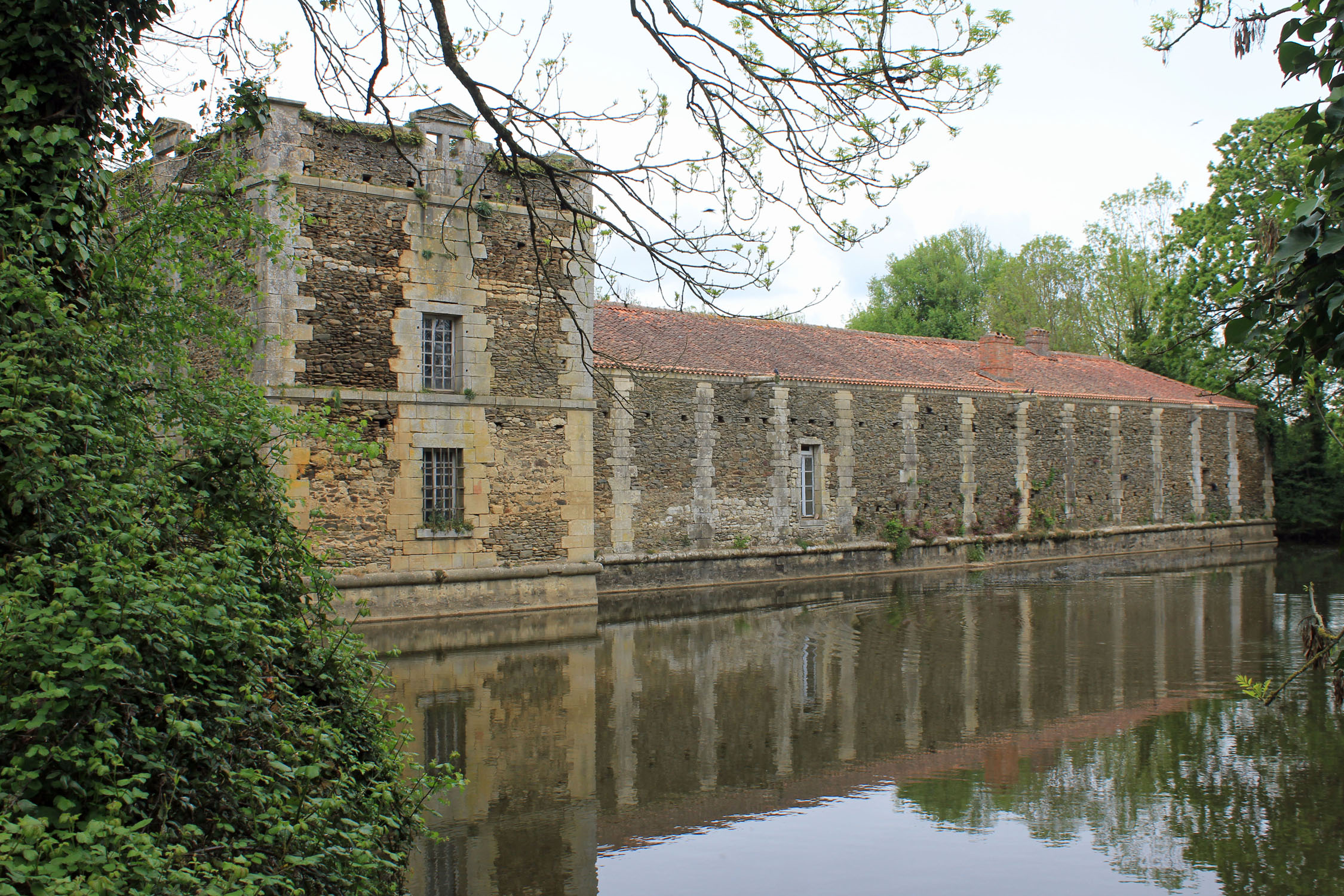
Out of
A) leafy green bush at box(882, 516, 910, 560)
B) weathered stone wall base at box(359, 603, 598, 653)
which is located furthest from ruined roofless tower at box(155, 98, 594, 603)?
leafy green bush at box(882, 516, 910, 560)

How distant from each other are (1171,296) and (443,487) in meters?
18.7

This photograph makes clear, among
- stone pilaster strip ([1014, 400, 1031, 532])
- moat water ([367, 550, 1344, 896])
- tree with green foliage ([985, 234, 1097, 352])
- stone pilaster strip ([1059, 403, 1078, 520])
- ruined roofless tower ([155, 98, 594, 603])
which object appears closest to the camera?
moat water ([367, 550, 1344, 896])

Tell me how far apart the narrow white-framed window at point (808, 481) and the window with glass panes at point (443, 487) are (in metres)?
8.83

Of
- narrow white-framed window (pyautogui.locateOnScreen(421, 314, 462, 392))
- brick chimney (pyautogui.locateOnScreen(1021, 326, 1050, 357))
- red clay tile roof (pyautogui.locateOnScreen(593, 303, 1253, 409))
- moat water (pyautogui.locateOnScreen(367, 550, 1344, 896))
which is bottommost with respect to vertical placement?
moat water (pyautogui.locateOnScreen(367, 550, 1344, 896))

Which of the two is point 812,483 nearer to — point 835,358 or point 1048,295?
point 835,358

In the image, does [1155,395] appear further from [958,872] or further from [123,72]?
[123,72]

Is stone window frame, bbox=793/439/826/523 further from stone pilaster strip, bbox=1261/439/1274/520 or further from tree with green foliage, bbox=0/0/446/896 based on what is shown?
stone pilaster strip, bbox=1261/439/1274/520

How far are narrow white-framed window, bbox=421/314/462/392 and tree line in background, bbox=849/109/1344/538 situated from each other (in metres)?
8.62

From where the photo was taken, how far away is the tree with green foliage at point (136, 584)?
305cm

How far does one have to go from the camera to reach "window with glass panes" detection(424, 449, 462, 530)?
13.7m

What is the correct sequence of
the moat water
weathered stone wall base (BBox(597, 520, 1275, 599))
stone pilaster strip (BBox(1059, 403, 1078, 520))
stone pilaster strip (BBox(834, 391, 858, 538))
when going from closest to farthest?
the moat water → weathered stone wall base (BBox(597, 520, 1275, 599)) → stone pilaster strip (BBox(834, 391, 858, 538)) → stone pilaster strip (BBox(1059, 403, 1078, 520))

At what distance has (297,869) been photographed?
11.1 ft

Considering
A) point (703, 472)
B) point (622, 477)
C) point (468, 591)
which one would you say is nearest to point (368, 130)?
point (468, 591)

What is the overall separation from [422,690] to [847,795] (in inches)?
170
